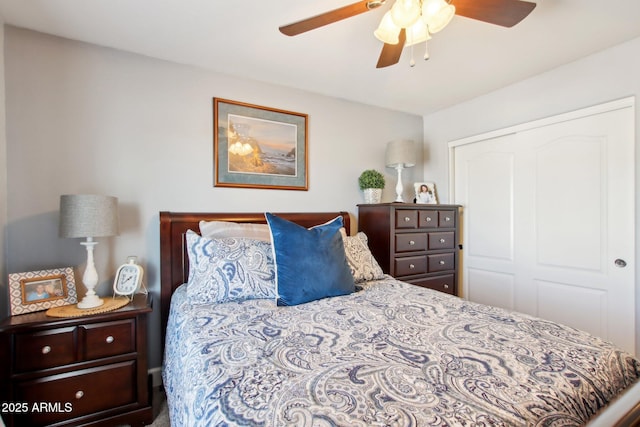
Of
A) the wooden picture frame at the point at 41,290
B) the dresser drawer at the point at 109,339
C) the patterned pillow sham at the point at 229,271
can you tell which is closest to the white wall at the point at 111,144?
the wooden picture frame at the point at 41,290

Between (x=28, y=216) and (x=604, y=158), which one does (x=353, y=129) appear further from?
(x=28, y=216)

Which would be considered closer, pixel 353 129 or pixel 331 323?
pixel 331 323

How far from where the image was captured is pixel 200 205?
7.34ft

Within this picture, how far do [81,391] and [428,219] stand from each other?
105 inches

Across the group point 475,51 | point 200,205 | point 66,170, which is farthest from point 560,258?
point 66,170

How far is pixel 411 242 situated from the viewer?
262 centimetres

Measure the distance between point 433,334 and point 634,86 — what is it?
224 cm

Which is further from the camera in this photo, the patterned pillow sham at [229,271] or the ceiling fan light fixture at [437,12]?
the patterned pillow sham at [229,271]

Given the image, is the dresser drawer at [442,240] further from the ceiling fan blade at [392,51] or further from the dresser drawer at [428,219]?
the ceiling fan blade at [392,51]

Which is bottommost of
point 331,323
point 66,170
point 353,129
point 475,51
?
point 331,323

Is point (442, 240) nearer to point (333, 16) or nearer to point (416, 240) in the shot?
point (416, 240)

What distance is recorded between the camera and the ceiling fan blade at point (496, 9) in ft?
4.04

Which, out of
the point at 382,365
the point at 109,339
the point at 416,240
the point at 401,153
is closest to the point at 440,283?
the point at 416,240

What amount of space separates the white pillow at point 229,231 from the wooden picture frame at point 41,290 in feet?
2.54
